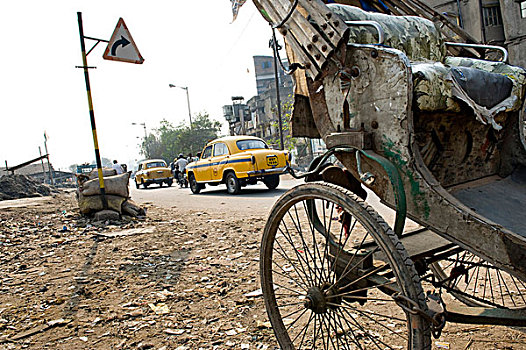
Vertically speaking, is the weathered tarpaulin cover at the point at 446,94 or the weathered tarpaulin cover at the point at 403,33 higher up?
the weathered tarpaulin cover at the point at 403,33

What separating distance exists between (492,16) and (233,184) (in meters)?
21.0

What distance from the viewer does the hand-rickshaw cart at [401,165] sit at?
Answer: 1.45m

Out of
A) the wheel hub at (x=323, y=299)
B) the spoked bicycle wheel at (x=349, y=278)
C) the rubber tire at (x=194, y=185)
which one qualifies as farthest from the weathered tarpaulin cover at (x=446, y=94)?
the rubber tire at (x=194, y=185)

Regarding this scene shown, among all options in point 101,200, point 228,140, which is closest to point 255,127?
point 228,140

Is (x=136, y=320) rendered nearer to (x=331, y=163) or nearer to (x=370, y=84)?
(x=331, y=163)

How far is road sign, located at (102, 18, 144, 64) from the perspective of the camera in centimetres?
608

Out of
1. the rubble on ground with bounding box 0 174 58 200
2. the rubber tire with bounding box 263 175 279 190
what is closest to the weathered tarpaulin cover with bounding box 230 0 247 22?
the rubber tire with bounding box 263 175 279 190

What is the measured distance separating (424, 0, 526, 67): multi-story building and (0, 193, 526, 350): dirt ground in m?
21.9

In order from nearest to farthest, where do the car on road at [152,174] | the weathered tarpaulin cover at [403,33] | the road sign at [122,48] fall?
the weathered tarpaulin cover at [403,33] → the road sign at [122,48] → the car on road at [152,174]

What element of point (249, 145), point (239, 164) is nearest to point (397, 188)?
point (239, 164)

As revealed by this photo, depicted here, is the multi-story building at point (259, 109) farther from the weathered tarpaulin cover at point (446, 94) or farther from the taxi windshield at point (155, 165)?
the weathered tarpaulin cover at point (446, 94)

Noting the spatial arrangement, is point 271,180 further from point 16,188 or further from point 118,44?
point 16,188

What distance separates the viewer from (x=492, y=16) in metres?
21.9

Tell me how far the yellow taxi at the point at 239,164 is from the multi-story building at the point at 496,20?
16237mm
